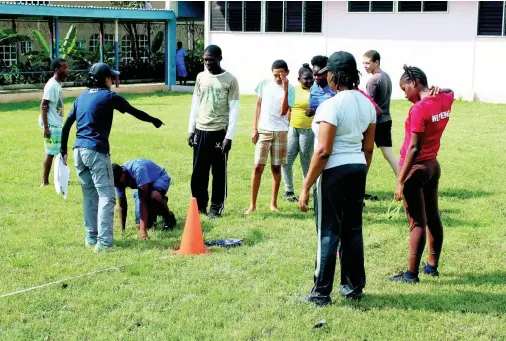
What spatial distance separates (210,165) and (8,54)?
736 inches

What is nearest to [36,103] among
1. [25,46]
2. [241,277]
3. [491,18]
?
[25,46]

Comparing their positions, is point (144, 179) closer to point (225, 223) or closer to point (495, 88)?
point (225, 223)

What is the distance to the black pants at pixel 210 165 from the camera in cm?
842

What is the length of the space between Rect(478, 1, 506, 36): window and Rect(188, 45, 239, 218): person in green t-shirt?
53.5 ft

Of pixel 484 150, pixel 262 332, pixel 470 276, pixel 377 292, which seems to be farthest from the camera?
pixel 484 150

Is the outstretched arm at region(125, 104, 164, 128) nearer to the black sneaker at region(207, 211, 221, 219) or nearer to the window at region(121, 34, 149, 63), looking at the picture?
the black sneaker at region(207, 211, 221, 219)

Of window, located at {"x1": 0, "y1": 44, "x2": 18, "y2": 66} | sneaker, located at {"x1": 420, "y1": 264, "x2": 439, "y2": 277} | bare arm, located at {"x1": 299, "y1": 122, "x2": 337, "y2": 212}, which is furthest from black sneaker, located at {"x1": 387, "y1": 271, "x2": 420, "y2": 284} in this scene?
window, located at {"x1": 0, "y1": 44, "x2": 18, "y2": 66}

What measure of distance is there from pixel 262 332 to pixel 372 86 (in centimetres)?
443

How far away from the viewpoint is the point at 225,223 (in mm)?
8188

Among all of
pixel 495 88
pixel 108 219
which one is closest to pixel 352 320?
pixel 108 219

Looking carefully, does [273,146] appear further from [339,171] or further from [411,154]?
[339,171]

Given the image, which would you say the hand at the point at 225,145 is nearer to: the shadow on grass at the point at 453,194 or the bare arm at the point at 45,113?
the shadow on grass at the point at 453,194

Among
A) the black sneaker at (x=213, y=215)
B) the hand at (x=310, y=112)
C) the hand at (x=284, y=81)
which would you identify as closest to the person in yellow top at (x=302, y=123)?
the hand at (x=310, y=112)

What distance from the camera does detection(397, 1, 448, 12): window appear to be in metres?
23.0
